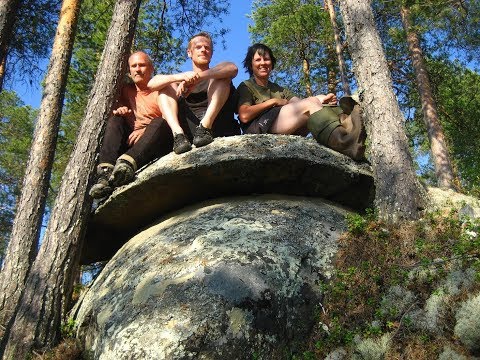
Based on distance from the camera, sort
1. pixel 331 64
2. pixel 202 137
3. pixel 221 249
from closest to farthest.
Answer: pixel 221 249, pixel 202 137, pixel 331 64

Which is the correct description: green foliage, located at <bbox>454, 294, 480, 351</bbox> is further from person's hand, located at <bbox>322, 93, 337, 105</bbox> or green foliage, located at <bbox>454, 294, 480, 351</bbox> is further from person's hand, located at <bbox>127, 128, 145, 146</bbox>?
person's hand, located at <bbox>127, 128, 145, 146</bbox>

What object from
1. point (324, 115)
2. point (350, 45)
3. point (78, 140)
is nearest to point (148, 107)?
point (78, 140)

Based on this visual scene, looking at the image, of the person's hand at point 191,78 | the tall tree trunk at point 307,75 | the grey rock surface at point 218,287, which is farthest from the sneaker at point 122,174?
the tall tree trunk at point 307,75

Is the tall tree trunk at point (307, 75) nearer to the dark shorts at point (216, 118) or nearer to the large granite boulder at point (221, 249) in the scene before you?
the dark shorts at point (216, 118)

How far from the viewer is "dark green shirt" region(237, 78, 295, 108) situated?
5.75 m

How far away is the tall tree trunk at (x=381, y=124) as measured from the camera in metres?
4.40

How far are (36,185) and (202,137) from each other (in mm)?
2222

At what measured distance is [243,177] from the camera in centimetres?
502

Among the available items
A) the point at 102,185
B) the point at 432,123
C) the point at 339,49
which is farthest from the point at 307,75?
the point at 102,185

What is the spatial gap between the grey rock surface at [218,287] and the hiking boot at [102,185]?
64 cm

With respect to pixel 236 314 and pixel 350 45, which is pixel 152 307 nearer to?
pixel 236 314

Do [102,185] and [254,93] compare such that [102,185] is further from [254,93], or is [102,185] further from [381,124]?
[381,124]

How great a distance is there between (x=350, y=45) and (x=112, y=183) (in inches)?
115

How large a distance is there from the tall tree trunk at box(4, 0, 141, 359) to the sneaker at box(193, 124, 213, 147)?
3.56 feet
